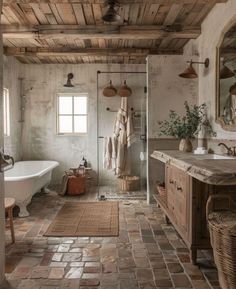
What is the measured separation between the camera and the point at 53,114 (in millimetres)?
6070

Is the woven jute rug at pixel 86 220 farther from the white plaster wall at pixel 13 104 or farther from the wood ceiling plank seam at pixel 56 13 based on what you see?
the wood ceiling plank seam at pixel 56 13

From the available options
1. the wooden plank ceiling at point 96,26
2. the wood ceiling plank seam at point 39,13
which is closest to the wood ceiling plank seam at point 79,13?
the wooden plank ceiling at point 96,26

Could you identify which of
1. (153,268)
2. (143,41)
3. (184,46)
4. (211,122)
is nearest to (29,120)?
(143,41)

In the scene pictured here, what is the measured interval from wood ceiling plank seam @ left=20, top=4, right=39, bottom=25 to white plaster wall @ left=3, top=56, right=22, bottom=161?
5.16 feet

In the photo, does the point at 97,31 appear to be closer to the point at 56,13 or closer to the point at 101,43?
the point at 56,13

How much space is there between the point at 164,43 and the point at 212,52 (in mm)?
1235

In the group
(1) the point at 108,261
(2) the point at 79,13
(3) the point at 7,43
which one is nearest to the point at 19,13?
(2) the point at 79,13

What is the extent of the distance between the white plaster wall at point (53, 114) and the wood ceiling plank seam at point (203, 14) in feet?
7.41

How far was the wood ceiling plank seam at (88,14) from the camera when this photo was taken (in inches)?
133

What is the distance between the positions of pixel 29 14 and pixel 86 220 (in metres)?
2.75

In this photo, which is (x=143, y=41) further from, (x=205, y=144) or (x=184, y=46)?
(x=205, y=144)

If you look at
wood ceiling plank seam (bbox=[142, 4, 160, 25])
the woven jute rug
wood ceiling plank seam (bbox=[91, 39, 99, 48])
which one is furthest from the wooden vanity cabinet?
wood ceiling plank seam (bbox=[91, 39, 99, 48])

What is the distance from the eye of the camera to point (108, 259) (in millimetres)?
2656

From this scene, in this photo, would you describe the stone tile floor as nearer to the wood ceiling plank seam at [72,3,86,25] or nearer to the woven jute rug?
the woven jute rug
